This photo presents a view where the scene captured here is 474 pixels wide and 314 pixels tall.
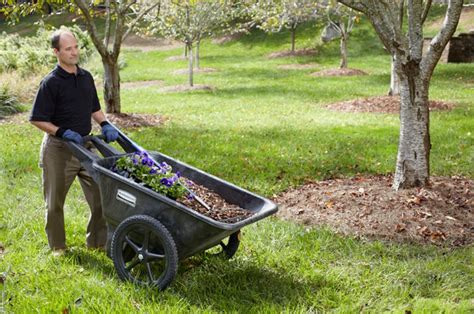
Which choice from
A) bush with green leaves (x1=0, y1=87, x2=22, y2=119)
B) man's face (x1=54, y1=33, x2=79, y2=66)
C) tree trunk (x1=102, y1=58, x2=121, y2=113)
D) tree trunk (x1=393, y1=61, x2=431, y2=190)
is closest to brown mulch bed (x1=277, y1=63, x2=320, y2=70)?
bush with green leaves (x1=0, y1=87, x2=22, y2=119)

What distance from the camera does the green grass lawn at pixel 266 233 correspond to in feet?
13.5

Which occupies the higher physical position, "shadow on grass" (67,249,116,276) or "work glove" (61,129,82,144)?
"work glove" (61,129,82,144)

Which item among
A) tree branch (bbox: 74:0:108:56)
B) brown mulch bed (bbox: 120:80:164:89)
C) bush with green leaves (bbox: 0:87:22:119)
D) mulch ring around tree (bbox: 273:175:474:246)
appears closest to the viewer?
mulch ring around tree (bbox: 273:175:474:246)

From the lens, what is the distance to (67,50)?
4613 millimetres

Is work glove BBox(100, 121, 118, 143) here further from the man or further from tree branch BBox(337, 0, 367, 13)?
tree branch BBox(337, 0, 367, 13)

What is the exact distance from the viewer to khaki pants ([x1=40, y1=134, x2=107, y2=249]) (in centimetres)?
488

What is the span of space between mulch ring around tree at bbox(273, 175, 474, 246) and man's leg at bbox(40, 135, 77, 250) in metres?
2.52

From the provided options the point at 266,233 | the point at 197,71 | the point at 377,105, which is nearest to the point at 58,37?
A: the point at 266,233

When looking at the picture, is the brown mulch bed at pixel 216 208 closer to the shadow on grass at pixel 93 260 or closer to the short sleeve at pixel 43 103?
the shadow on grass at pixel 93 260

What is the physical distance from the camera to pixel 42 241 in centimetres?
535

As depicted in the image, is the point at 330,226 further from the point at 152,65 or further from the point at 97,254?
the point at 152,65

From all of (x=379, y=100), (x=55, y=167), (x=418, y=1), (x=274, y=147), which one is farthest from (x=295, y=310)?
(x=379, y=100)

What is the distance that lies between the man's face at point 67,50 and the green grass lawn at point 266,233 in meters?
1.76

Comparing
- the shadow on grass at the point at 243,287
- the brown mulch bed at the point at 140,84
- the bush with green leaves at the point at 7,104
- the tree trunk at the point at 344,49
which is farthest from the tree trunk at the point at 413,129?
the tree trunk at the point at 344,49
